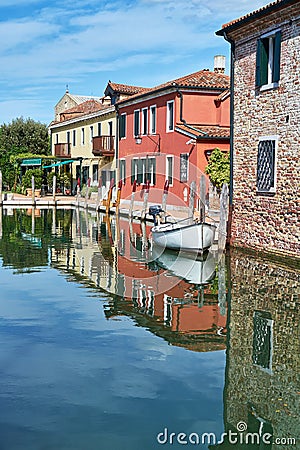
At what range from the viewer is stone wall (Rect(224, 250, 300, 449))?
6.05 metres

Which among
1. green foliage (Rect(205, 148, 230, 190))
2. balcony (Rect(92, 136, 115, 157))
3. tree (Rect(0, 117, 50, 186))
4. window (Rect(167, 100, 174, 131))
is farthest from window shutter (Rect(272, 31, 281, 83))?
tree (Rect(0, 117, 50, 186))

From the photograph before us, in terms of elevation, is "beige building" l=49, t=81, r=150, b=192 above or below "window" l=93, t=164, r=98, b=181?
above

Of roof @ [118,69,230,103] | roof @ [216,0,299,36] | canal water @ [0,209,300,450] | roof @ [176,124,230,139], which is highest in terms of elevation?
roof @ [118,69,230,103]

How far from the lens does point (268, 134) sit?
49.9ft

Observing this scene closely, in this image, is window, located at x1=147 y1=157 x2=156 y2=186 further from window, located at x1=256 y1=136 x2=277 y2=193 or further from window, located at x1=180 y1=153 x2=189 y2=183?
window, located at x1=256 y1=136 x2=277 y2=193

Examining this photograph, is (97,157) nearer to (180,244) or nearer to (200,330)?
(180,244)

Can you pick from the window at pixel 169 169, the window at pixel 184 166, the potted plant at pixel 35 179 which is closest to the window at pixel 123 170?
the window at pixel 169 169

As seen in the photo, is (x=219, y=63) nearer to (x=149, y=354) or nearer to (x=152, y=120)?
(x=152, y=120)

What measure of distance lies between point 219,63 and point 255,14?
1715 centimetres

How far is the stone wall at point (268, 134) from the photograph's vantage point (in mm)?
14094

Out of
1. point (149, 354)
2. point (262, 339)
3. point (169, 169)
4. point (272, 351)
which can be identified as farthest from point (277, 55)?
point (169, 169)

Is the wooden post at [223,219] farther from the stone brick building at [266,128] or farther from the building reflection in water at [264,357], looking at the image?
the building reflection in water at [264,357]

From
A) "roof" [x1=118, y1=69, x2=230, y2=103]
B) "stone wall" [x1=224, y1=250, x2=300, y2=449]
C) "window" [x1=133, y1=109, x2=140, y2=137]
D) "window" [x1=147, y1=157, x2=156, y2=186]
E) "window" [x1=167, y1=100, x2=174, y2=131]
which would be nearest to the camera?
"stone wall" [x1=224, y1=250, x2=300, y2=449]

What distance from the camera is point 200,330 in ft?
29.9
